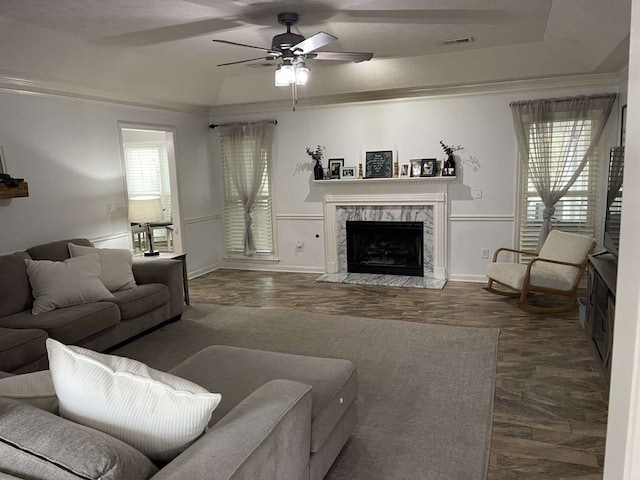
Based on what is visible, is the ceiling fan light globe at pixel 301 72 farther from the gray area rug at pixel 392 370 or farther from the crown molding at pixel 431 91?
the crown molding at pixel 431 91

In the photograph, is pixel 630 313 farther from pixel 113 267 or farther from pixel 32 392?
pixel 113 267

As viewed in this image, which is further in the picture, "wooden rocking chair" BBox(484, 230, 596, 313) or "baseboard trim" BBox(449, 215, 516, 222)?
"baseboard trim" BBox(449, 215, 516, 222)

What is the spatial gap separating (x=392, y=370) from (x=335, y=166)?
11.6 ft

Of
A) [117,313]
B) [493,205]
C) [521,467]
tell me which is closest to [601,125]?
[493,205]

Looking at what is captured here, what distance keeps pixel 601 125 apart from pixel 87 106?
18.0 ft

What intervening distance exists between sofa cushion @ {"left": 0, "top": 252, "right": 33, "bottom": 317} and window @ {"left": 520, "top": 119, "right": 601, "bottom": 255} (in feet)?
17.1

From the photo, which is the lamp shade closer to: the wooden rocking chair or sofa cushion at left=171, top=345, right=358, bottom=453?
sofa cushion at left=171, top=345, right=358, bottom=453

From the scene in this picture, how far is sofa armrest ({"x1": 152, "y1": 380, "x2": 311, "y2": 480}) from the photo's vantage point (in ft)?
4.51

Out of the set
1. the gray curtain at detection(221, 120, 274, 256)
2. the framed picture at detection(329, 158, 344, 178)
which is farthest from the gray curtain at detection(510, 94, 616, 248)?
the gray curtain at detection(221, 120, 274, 256)

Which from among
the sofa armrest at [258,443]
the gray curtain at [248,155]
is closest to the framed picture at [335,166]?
the gray curtain at [248,155]

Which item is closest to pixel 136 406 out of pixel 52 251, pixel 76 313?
pixel 76 313

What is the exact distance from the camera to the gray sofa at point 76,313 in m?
3.20

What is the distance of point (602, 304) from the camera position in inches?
136

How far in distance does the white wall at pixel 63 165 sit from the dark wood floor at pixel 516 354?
158 cm
